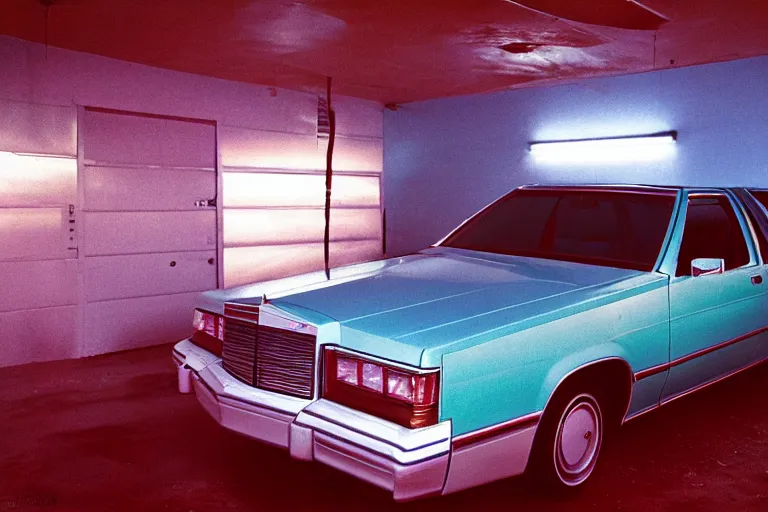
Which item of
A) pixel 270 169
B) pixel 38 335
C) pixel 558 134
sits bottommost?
pixel 38 335

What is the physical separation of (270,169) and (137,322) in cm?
248

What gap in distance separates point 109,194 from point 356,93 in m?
3.49

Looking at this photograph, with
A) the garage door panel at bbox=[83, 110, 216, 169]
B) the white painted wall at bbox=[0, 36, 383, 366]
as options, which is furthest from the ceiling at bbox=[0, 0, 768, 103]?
the garage door panel at bbox=[83, 110, 216, 169]

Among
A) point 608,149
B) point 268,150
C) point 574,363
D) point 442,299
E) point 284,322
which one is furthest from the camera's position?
point 268,150

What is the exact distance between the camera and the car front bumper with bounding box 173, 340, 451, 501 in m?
2.71

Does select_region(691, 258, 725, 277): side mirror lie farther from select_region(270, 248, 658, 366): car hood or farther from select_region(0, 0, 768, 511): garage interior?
select_region(0, 0, 768, 511): garage interior

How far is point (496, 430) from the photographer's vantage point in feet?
9.73

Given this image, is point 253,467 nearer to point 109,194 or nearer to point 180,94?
point 109,194

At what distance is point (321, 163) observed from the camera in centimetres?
907

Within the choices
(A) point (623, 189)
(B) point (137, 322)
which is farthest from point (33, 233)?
(A) point (623, 189)

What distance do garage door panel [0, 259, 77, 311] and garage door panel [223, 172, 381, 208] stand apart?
79.6 inches

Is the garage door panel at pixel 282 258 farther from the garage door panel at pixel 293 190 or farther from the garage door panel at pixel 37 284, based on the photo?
the garage door panel at pixel 37 284

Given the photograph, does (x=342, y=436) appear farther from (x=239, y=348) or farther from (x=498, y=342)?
(x=239, y=348)

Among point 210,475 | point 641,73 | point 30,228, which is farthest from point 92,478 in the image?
point 641,73
